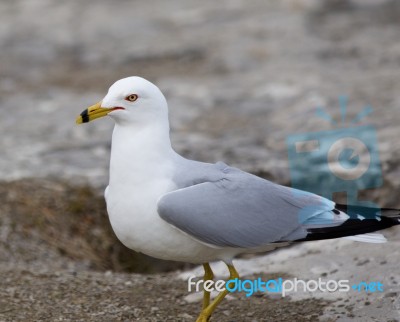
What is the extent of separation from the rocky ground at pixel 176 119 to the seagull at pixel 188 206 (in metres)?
0.44

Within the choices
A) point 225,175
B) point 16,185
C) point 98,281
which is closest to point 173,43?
point 16,185

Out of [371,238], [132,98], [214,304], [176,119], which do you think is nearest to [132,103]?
[132,98]

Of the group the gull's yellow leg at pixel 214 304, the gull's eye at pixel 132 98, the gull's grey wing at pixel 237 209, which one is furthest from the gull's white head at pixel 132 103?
the gull's yellow leg at pixel 214 304

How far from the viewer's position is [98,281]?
3877 millimetres

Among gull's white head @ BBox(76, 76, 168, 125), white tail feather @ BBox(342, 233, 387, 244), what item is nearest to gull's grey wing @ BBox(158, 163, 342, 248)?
white tail feather @ BBox(342, 233, 387, 244)

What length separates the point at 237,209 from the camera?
3.07 m

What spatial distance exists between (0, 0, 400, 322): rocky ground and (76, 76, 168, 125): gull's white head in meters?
0.86

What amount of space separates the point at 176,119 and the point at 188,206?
3.21 m

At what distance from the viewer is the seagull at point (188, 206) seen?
297cm

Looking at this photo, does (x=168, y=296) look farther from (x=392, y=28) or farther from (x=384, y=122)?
(x=392, y=28)

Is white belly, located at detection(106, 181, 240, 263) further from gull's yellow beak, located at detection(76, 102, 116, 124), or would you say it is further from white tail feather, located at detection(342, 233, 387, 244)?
white tail feather, located at detection(342, 233, 387, 244)

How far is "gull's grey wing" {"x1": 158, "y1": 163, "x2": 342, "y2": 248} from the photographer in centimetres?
295

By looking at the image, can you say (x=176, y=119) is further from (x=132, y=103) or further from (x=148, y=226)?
(x=148, y=226)

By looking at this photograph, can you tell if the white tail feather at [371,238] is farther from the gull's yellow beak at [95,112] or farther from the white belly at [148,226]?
the gull's yellow beak at [95,112]
